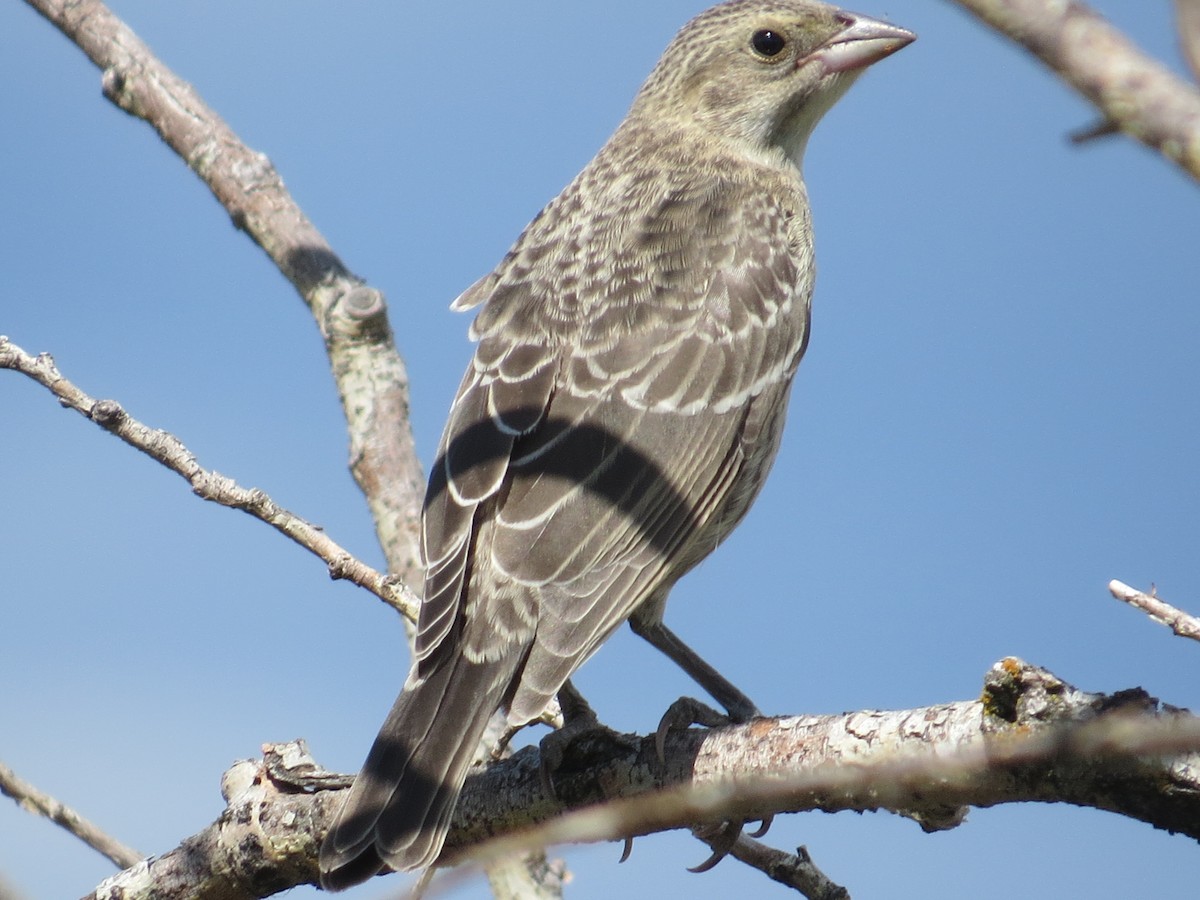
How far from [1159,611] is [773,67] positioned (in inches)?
131

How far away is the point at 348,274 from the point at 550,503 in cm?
179

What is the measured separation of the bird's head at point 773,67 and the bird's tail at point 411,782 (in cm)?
279

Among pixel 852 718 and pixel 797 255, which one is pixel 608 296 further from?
pixel 852 718

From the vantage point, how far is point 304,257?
534cm

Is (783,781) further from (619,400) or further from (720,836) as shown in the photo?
(619,400)

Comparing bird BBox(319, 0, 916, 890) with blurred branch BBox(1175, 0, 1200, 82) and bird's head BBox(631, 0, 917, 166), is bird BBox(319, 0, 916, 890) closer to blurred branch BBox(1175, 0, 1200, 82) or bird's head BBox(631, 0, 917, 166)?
bird's head BBox(631, 0, 917, 166)

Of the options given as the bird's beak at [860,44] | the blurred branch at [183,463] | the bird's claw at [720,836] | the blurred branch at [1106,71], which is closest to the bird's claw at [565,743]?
the bird's claw at [720,836]

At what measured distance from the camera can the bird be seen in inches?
138

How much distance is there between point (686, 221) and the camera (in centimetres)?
481

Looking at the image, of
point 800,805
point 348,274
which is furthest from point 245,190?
point 800,805

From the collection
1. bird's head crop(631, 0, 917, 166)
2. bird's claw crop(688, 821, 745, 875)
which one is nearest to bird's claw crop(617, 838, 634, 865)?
bird's claw crop(688, 821, 745, 875)

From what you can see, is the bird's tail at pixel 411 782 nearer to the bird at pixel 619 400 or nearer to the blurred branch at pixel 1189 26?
the bird at pixel 619 400

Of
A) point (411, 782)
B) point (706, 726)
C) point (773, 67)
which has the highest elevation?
point (773, 67)

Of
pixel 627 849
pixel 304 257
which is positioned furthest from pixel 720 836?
pixel 304 257
